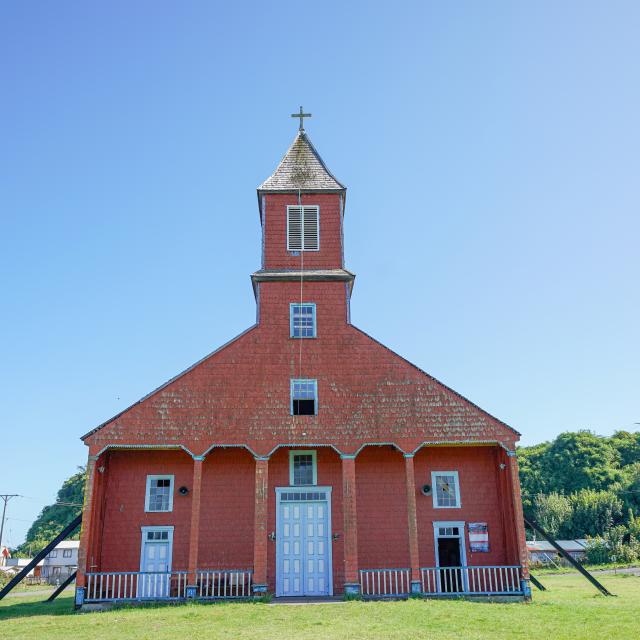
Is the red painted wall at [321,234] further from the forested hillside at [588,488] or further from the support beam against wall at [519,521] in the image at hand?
the forested hillside at [588,488]

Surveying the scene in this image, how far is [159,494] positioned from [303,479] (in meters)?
5.15

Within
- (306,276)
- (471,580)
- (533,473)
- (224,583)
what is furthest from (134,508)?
(533,473)

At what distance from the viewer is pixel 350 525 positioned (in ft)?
65.9

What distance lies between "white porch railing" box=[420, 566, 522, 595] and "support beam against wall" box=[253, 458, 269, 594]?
509 centimetres

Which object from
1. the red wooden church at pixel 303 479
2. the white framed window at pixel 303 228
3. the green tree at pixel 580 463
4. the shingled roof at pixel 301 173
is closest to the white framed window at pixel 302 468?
the red wooden church at pixel 303 479

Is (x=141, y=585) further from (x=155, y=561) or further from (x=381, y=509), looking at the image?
(x=381, y=509)

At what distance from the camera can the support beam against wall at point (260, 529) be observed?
19406 millimetres

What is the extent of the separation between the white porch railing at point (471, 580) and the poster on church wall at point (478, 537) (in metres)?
0.69

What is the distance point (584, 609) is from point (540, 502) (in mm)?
46614

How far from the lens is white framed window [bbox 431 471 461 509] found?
22.1 m

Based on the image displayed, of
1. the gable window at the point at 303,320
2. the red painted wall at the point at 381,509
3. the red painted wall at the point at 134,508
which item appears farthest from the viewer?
the gable window at the point at 303,320

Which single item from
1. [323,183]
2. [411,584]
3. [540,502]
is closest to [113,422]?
[411,584]

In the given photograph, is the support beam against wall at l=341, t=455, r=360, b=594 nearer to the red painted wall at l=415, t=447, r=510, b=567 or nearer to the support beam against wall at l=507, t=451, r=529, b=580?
the red painted wall at l=415, t=447, r=510, b=567

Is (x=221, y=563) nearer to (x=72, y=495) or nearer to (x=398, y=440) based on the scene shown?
(x=398, y=440)
